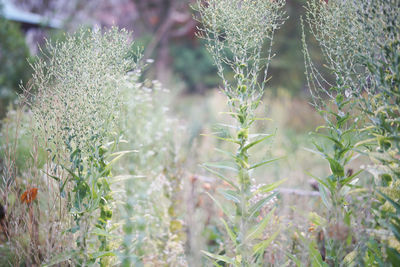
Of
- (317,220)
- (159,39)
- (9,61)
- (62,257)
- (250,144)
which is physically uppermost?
(159,39)

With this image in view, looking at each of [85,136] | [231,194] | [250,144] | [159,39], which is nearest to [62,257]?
[85,136]

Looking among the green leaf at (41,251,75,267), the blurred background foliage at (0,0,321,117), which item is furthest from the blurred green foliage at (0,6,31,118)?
the green leaf at (41,251,75,267)

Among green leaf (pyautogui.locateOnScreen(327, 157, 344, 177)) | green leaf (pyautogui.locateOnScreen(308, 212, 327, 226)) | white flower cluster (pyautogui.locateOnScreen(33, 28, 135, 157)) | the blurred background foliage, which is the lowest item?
green leaf (pyautogui.locateOnScreen(308, 212, 327, 226))

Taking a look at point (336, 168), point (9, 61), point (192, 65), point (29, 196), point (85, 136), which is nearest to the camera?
point (336, 168)

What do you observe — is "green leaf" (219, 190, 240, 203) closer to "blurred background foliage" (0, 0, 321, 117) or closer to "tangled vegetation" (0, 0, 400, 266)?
"tangled vegetation" (0, 0, 400, 266)

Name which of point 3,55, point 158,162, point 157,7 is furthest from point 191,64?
Result: point 158,162

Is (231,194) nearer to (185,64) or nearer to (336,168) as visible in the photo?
(336,168)

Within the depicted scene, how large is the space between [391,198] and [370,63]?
0.65 m

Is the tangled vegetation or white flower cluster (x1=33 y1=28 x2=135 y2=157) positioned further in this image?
white flower cluster (x1=33 y1=28 x2=135 y2=157)

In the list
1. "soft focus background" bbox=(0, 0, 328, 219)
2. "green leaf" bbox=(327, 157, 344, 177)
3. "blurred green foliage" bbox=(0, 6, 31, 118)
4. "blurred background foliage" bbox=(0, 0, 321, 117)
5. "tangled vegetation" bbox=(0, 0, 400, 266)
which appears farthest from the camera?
"blurred background foliage" bbox=(0, 0, 321, 117)

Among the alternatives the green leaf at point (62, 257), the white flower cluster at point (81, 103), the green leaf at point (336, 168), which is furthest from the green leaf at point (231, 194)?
the green leaf at point (62, 257)

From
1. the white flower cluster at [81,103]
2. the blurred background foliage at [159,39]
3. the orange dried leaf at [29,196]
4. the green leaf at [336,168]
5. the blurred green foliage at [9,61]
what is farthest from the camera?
the blurred background foliage at [159,39]

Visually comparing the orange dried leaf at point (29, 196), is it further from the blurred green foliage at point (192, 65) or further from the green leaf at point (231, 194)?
the blurred green foliage at point (192, 65)

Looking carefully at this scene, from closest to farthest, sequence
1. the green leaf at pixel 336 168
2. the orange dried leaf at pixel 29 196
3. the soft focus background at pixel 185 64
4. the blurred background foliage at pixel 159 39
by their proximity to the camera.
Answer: the green leaf at pixel 336 168 → the orange dried leaf at pixel 29 196 → the soft focus background at pixel 185 64 → the blurred background foliage at pixel 159 39
